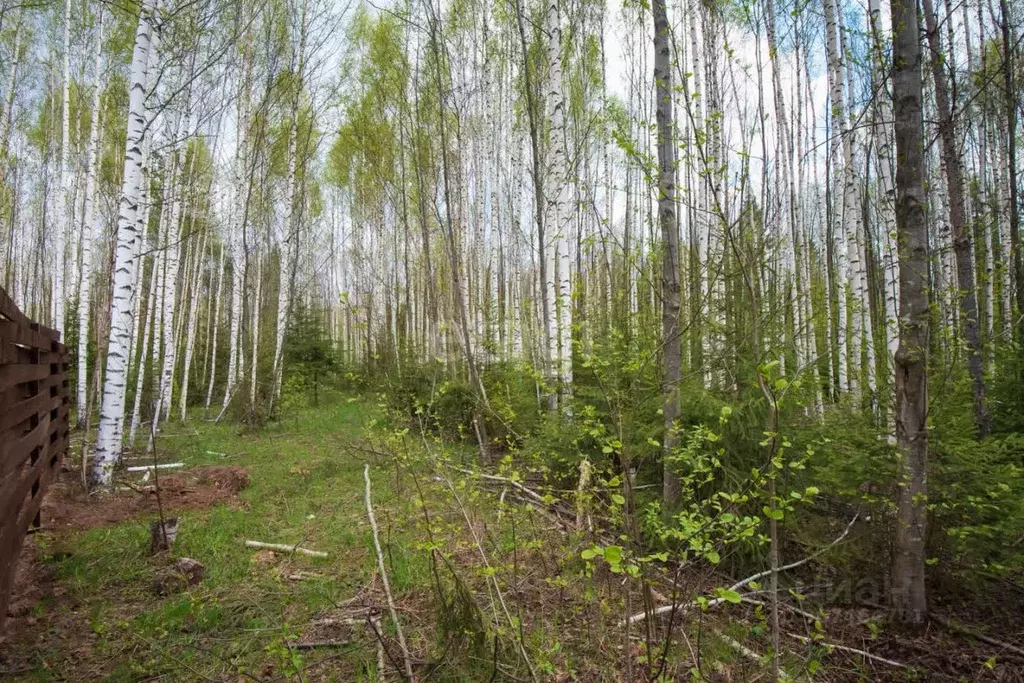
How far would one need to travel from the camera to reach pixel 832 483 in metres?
3.49

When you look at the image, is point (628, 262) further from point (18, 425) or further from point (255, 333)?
point (255, 333)

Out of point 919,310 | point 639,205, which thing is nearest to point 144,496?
point 919,310

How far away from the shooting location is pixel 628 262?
421cm

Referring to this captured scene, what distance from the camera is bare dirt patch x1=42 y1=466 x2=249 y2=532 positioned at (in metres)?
4.45

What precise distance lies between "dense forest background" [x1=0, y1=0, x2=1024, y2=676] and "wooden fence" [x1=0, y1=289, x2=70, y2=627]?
1772 millimetres

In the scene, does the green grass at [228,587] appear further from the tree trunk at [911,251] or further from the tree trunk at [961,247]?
the tree trunk at [961,247]

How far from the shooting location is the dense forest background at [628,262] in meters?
3.00

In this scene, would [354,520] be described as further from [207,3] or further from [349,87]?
[349,87]

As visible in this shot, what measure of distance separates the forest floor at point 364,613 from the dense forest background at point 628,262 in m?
0.36

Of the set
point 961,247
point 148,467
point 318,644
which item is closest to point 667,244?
point 961,247

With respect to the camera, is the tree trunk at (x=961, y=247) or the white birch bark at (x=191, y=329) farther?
the white birch bark at (x=191, y=329)

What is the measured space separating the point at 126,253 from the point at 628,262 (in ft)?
17.8

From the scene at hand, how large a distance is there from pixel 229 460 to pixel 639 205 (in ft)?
38.2

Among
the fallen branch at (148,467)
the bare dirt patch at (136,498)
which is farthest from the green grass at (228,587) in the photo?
the fallen branch at (148,467)
